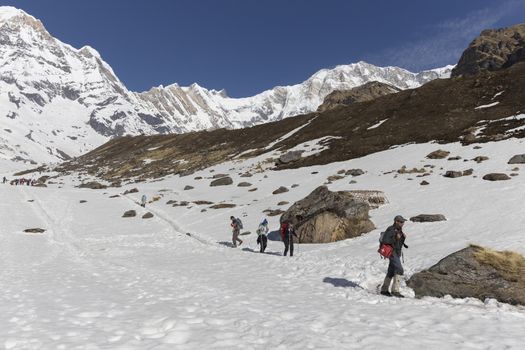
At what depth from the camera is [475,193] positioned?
30766mm

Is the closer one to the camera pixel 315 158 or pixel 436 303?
pixel 436 303

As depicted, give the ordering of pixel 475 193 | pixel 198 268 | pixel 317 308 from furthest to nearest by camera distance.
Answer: pixel 475 193 → pixel 198 268 → pixel 317 308

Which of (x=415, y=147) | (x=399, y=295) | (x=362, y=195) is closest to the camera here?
(x=399, y=295)

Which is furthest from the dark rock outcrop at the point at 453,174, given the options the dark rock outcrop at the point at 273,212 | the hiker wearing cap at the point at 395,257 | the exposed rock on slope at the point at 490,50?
the exposed rock on slope at the point at 490,50

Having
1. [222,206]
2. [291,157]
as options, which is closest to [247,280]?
[222,206]

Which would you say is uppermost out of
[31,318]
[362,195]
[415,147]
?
[415,147]

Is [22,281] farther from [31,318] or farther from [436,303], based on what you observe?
[436,303]

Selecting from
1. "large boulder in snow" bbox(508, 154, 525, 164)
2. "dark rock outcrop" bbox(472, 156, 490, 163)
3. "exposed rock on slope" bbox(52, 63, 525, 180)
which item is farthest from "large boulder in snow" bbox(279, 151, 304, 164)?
"large boulder in snow" bbox(508, 154, 525, 164)

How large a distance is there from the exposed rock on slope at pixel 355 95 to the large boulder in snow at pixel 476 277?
135361 mm

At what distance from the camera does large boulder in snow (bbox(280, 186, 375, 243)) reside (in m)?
26.9

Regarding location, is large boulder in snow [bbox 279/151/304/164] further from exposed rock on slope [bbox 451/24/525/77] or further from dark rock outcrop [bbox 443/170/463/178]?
exposed rock on slope [bbox 451/24/525/77]

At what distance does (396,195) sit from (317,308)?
25.3m

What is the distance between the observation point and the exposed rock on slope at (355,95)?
151 m

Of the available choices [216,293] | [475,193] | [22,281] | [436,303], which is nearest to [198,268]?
[216,293]
